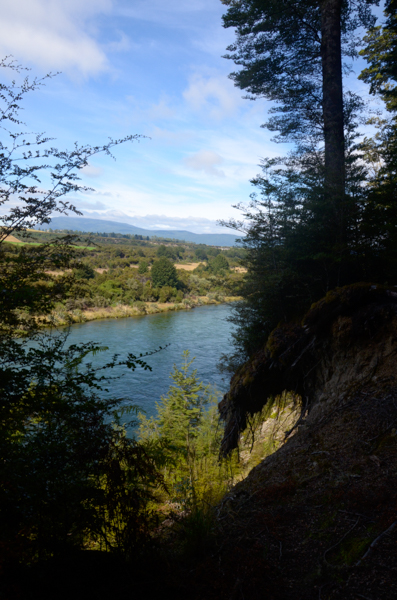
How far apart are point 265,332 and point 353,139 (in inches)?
194

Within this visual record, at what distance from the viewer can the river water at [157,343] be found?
16688 mm

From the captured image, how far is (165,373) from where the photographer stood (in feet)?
62.2

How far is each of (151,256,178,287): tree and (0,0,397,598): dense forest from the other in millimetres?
35934

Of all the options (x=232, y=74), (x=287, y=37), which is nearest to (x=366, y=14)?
(x=287, y=37)

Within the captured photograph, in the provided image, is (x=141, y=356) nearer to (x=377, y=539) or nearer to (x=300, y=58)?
(x=377, y=539)

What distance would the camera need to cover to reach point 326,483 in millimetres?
3723

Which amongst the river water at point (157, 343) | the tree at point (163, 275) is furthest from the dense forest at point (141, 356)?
the tree at point (163, 275)

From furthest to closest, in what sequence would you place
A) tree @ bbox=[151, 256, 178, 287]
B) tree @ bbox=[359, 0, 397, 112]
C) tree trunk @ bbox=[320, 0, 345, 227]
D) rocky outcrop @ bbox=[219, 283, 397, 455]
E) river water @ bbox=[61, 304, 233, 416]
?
tree @ bbox=[151, 256, 178, 287], river water @ bbox=[61, 304, 233, 416], tree @ bbox=[359, 0, 397, 112], tree trunk @ bbox=[320, 0, 345, 227], rocky outcrop @ bbox=[219, 283, 397, 455]

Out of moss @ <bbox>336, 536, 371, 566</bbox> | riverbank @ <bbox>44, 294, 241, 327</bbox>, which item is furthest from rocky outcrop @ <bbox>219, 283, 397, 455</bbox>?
Result: riverbank @ <bbox>44, 294, 241, 327</bbox>

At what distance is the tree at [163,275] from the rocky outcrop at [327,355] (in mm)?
39233

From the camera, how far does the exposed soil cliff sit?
8.01ft

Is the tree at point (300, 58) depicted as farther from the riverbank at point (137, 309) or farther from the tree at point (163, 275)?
the tree at point (163, 275)

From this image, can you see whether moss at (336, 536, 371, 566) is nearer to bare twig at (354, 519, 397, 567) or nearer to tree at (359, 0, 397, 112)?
bare twig at (354, 519, 397, 567)

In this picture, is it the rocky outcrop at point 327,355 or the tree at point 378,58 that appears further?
the tree at point 378,58
